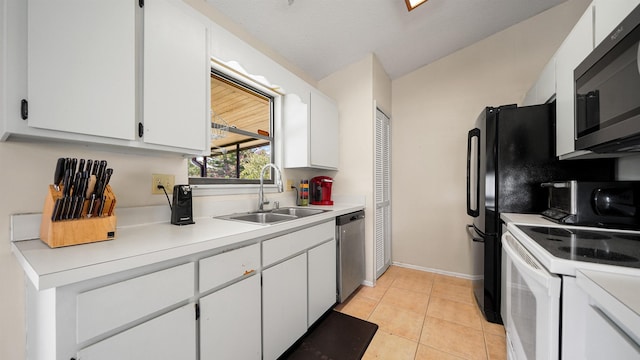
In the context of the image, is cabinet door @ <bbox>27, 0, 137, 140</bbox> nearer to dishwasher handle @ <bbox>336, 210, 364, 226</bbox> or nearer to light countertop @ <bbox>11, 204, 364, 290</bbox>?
light countertop @ <bbox>11, 204, 364, 290</bbox>

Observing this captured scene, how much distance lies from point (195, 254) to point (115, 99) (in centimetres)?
78

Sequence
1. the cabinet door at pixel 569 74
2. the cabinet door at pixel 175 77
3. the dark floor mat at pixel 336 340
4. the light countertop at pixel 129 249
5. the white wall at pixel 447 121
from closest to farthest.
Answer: the light countertop at pixel 129 249 < the cabinet door at pixel 175 77 < the cabinet door at pixel 569 74 < the dark floor mat at pixel 336 340 < the white wall at pixel 447 121

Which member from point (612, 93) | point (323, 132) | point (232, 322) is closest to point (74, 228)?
point (232, 322)

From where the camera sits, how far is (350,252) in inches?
87.6

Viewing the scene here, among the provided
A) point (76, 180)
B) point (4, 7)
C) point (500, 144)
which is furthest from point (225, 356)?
point (500, 144)

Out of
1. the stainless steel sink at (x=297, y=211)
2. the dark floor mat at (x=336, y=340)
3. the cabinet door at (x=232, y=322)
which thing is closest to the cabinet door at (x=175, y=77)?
the cabinet door at (x=232, y=322)

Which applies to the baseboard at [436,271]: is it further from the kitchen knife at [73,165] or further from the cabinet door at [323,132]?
the kitchen knife at [73,165]

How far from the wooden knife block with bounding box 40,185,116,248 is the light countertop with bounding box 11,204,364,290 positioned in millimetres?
29

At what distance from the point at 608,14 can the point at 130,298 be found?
7.58ft

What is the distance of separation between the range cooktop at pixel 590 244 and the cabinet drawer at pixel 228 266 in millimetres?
1242

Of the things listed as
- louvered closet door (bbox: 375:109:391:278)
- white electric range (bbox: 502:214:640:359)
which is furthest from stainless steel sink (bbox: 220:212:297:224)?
white electric range (bbox: 502:214:640:359)

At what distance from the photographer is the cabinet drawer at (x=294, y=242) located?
133 cm

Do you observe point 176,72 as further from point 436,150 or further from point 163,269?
point 436,150

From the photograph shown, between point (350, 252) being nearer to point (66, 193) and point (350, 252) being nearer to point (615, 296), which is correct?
point (615, 296)
